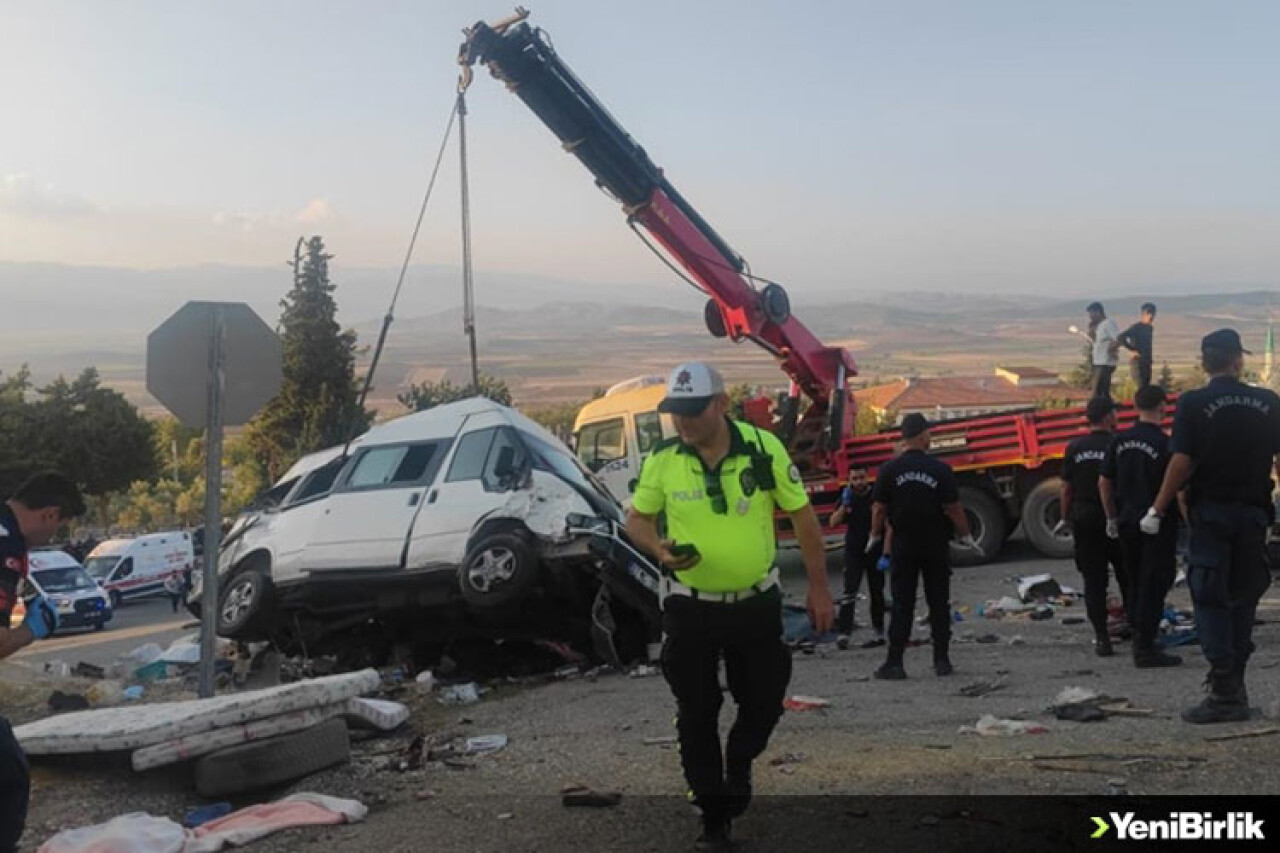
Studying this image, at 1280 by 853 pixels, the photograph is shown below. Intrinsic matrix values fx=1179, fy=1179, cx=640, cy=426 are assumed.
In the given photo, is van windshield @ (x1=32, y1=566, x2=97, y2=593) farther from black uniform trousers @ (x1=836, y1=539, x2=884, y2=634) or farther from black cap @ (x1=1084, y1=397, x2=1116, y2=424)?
black cap @ (x1=1084, y1=397, x2=1116, y2=424)

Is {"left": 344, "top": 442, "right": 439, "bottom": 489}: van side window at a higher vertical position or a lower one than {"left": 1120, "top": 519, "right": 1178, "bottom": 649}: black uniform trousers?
higher

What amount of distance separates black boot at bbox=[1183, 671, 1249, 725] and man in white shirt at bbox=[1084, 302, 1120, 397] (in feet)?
31.4

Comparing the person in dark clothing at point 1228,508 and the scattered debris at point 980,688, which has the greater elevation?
the person in dark clothing at point 1228,508

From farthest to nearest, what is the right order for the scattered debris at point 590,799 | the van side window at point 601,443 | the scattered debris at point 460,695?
the van side window at point 601,443, the scattered debris at point 460,695, the scattered debris at point 590,799

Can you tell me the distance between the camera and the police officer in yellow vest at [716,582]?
442 centimetres

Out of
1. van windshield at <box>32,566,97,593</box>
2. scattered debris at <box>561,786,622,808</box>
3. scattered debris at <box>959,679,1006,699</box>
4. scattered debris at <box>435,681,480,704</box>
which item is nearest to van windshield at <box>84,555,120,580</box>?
van windshield at <box>32,566,97,593</box>

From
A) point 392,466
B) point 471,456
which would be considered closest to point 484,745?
point 471,456

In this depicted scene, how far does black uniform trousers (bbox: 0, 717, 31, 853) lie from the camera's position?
3779 mm

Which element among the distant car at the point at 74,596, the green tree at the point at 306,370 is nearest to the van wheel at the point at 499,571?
the distant car at the point at 74,596

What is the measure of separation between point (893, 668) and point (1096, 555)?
1639 mm

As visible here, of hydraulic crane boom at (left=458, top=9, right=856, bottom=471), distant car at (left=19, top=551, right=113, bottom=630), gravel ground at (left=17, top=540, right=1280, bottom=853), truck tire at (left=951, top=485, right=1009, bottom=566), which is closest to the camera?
gravel ground at (left=17, top=540, right=1280, bottom=853)

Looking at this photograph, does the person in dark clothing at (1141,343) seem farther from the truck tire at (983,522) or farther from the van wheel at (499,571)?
the van wheel at (499,571)

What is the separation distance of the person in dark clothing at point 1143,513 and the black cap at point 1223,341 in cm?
159

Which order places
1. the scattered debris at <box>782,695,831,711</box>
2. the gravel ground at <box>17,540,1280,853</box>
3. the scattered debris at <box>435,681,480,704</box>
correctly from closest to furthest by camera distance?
1. the gravel ground at <box>17,540,1280,853</box>
2. the scattered debris at <box>782,695,831,711</box>
3. the scattered debris at <box>435,681,480,704</box>
